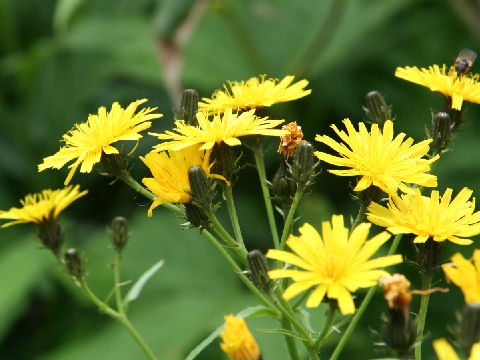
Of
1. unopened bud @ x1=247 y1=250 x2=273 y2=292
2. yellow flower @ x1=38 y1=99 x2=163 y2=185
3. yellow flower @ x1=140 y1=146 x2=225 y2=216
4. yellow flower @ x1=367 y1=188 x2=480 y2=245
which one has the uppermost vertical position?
yellow flower @ x1=38 y1=99 x2=163 y2=185

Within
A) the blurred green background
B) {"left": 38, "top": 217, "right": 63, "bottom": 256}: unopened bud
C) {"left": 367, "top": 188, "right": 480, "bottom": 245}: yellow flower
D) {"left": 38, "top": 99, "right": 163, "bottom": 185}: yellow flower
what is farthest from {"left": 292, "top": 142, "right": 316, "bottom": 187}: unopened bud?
the blurred green background

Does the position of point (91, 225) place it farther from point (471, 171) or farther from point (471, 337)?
point (471, 337)

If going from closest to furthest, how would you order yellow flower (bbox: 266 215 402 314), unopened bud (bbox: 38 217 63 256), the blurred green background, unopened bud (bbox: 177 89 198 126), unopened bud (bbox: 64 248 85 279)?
yellow flower (bbox: 266 215 402 314) → unopened bud (bbox: 177 89 198 126) → unopened bud (bbox: 64 248 85 279) → unopened bud (bbox: 38 217 63 256) → the blurred green background

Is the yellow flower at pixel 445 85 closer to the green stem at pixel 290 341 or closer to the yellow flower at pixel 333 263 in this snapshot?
the yellow flower at pixel 333 263

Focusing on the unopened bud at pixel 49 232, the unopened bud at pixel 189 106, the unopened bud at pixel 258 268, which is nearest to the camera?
the unopened bud at pixel 258 268

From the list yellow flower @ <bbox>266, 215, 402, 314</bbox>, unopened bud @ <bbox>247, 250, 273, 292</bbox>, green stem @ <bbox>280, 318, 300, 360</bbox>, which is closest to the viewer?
yellow flower @ <bbox>266, 215, 402, 314</bbox>

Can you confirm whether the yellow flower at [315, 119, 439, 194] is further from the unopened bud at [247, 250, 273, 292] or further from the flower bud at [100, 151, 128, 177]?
the flower bud at [100, 151, 128, 177]

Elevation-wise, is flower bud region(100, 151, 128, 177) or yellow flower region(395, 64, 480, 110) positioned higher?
flower bud region(100, 151, 128, 177)

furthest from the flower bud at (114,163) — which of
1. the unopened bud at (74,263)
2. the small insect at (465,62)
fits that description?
the small insect at (465,62)
